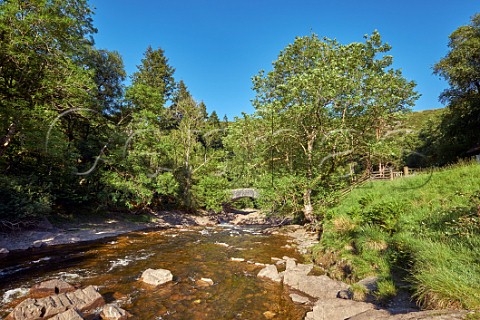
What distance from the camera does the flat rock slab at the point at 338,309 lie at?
18.0 feet

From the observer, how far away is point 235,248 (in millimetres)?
14219

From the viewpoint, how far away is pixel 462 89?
992 inches

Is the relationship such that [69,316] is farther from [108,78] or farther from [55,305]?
[108,78]

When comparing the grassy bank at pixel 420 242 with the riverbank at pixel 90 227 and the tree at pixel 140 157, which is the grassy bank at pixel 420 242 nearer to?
the riverbank at pixel 90 227

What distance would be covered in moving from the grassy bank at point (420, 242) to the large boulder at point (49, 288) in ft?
27.5

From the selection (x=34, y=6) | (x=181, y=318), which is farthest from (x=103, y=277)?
(x=34, y=6)

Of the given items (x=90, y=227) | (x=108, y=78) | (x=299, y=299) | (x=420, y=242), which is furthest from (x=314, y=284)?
(x=108, y=78)

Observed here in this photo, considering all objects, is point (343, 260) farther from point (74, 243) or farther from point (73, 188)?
point (73, 188)

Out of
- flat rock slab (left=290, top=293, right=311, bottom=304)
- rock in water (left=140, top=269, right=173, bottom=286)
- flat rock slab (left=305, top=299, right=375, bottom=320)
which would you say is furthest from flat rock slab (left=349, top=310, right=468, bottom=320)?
rock in water (left=140, top=269, right=173, bottom=286)

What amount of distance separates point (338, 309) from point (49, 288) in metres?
7.96

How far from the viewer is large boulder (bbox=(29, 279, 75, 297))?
22.4ft

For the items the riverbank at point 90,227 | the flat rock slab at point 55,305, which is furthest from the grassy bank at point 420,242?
the riverbank at point 90,227

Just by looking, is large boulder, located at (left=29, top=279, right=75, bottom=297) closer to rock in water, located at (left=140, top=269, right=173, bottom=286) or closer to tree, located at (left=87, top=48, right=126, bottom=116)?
rock in water, located at (left=140, top=269, right=173, bottom=286)

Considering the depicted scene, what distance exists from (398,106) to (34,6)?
2228cm
